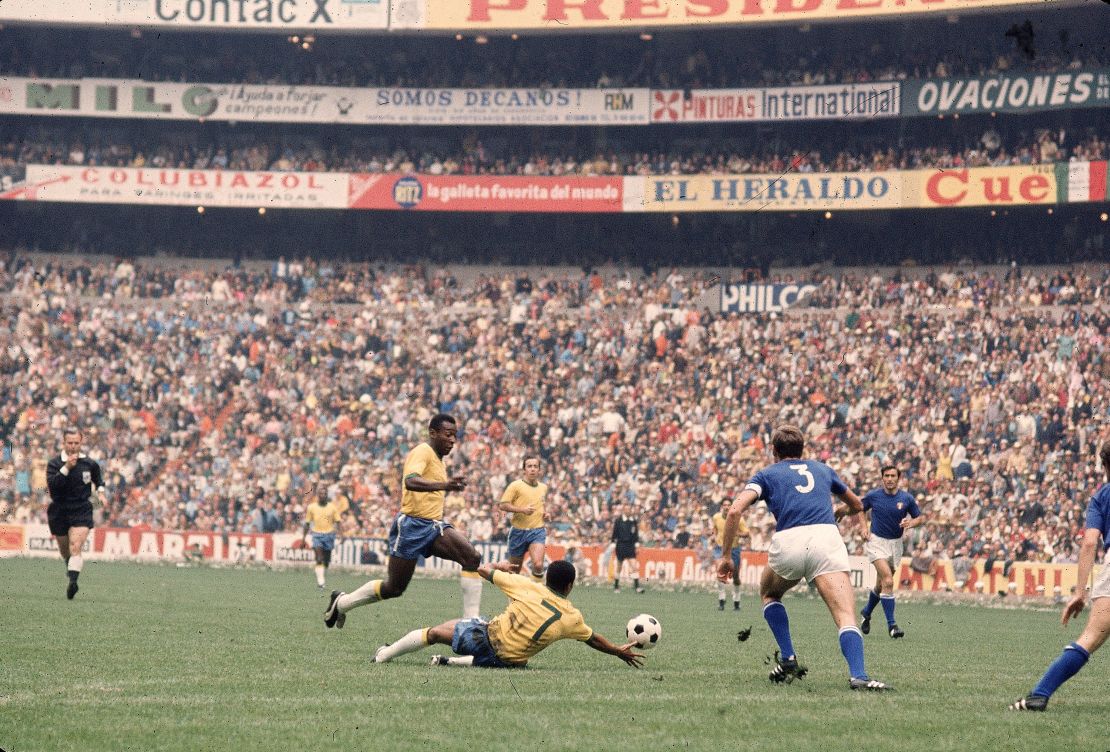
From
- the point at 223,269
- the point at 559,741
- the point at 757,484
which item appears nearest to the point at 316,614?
the point at 757,484

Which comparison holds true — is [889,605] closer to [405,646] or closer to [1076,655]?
[405,646]

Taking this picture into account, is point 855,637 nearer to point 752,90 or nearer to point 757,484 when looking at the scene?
point 757,484

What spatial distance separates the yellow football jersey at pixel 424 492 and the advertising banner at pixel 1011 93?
1369 inches

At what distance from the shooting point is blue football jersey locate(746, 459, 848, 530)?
11859 mm

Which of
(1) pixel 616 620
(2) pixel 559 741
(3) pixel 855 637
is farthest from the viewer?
(1) pixel 616 620

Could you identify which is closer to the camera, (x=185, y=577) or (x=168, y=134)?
(x=185, y=577)

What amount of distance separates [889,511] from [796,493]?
1040cm

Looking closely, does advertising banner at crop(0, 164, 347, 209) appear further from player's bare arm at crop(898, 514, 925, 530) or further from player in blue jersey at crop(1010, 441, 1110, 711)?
player in blue jersey at crop(1010, 441, 1110, 711)

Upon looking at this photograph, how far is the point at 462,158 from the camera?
170 ft

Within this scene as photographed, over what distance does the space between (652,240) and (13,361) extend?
21865 millimetres

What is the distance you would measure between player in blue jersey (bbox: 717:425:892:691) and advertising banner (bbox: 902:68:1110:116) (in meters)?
35.1

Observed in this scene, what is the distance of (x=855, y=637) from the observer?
11453mm

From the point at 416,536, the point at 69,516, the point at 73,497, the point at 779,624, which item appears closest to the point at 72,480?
the point at 73,497

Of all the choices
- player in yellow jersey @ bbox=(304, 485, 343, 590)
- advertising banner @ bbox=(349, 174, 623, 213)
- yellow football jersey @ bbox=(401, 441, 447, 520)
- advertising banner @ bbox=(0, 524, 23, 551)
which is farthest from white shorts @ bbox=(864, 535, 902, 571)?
advertising banner @ bbox=(349, 174, 623, 213)
